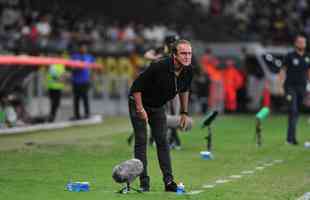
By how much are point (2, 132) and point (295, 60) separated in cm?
761

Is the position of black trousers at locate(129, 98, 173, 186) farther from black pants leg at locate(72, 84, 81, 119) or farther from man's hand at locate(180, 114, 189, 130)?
black pants leg at locate(72, 84, 81, 119)

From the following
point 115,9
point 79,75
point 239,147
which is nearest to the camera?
point 239,147

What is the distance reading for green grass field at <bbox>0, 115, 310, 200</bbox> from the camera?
41.0ft

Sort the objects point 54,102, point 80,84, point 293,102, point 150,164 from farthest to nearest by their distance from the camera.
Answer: point 80,84 < point 54,102 < point 293,102 < point 150,164

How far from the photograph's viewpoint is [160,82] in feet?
40.0

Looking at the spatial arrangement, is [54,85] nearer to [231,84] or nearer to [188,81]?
[231,84]

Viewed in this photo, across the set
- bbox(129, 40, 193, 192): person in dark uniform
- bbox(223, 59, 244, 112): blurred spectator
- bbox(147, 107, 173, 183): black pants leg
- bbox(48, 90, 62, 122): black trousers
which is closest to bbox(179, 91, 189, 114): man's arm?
bbox(129, 40, 193, 192): person in dark uniform

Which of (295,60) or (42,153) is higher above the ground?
(295,60)

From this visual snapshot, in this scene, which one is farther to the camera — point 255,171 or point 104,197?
point 255,171

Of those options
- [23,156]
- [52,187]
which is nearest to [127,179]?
[52,187]

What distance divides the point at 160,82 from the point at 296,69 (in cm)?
868

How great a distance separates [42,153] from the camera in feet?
60.0

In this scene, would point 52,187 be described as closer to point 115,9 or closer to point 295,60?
point 295,60

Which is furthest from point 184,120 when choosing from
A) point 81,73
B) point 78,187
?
point 81,73
